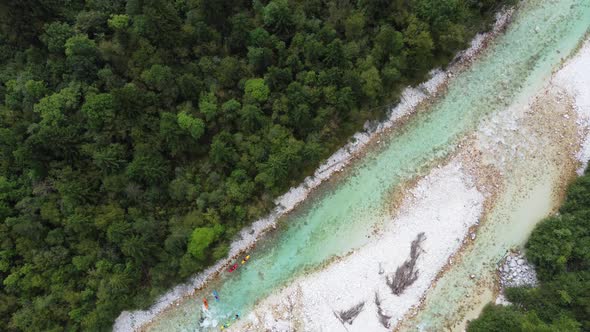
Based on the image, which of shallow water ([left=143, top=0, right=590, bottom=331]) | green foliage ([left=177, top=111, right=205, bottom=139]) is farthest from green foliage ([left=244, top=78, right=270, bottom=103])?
shallow water ([left=143, top=0, right=590, bottom=331])

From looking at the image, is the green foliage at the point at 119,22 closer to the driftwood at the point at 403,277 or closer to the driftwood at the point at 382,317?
the driftwood at the point at 403,277

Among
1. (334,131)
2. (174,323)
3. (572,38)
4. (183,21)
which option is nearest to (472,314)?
(334,131)

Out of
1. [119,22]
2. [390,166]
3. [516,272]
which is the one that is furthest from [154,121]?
[516,272]

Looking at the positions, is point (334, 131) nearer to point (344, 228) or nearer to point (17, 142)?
point (344, 228)

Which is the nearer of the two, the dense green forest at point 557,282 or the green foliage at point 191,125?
the dense green forest at point 557,282

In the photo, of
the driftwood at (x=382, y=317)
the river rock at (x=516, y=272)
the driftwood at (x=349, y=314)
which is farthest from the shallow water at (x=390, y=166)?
the river rock at (x=516, y=272)
